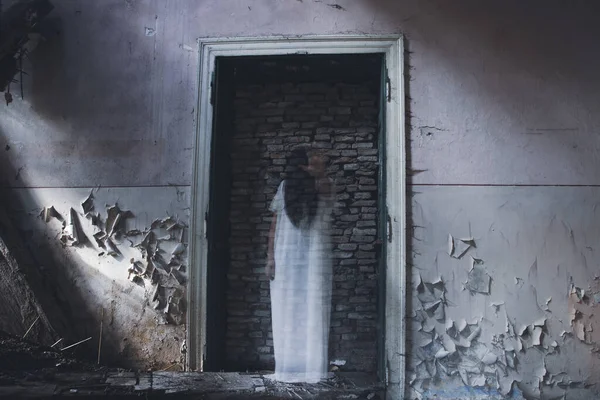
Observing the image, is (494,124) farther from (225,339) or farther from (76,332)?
(76,332)

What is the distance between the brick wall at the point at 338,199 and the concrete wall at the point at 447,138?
488mm

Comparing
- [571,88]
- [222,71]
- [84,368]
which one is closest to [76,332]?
[84,368]

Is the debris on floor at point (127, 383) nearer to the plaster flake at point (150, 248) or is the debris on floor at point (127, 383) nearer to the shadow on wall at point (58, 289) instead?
the shadow on wall at point (58, 289)

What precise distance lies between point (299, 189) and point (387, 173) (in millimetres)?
769

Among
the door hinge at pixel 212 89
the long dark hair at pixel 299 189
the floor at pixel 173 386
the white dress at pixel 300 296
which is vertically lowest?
the floor at pixel 173 386

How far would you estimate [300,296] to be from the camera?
3.51 m

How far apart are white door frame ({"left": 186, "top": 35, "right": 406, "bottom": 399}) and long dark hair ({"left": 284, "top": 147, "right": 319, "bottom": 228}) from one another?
0.66 metres

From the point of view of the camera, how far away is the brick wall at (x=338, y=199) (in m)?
3.57

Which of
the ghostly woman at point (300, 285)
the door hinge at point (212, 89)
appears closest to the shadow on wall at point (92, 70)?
the door hinge at point (212, 89)

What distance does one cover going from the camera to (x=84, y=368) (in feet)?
10.5

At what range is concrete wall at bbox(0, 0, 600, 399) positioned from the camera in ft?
10.1

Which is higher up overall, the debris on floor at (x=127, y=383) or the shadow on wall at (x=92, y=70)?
the shadow on wall at (x=92, y=70)

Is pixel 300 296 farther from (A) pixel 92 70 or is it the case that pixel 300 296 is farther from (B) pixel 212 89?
(A) pixel 92 70

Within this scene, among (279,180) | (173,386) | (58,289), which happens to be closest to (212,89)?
(279,180)
